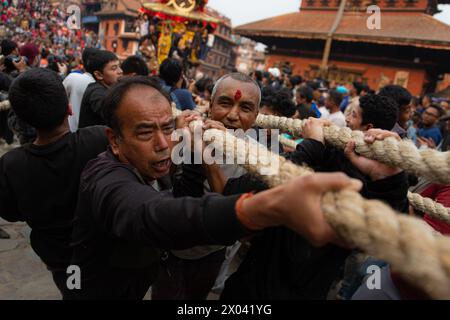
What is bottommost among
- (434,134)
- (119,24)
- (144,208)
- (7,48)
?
(434,134)

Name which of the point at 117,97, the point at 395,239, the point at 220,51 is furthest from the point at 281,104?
the point at 220,51

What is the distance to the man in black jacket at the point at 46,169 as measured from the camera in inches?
63.2

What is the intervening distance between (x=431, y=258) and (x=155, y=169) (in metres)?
1.07

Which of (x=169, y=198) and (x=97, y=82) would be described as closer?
(x=169, y=198)

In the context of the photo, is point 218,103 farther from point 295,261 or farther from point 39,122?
point 295,261

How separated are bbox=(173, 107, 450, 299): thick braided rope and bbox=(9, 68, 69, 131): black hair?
147cm

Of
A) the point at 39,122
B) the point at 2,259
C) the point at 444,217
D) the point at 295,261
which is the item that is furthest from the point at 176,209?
the point at 2,259

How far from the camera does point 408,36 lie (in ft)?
39.4

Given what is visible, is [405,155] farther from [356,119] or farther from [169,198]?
[356,119]

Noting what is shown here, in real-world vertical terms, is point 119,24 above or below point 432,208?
above

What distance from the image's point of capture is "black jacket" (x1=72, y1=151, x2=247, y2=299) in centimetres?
88

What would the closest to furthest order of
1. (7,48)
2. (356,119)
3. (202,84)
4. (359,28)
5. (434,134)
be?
(356,119), (7,48), (434,134), (202,84), (359,28)

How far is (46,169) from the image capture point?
1627mm

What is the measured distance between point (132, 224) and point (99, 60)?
288 cm
